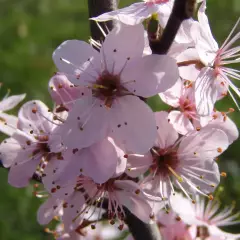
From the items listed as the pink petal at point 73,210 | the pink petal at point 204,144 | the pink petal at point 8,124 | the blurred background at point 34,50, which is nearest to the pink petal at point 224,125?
the pink petal at point 204,144

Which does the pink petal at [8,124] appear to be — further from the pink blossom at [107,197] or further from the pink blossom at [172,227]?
the pink blossom at [172,227]

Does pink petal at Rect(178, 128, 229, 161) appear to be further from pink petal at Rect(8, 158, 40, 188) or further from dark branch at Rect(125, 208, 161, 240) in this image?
pink petal at Rect(8, 158, 40, 188)

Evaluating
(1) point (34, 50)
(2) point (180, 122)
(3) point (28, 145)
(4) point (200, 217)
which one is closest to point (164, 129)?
(2) point (180, 122)

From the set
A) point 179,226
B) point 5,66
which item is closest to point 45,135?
point 179,226

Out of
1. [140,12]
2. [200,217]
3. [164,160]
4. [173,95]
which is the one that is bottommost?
[200,217]

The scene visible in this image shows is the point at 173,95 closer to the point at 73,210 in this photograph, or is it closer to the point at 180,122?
the point at 180,122

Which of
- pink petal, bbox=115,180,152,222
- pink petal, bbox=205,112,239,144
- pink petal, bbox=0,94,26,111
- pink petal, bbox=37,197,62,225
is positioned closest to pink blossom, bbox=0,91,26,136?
pink petal, bbox=0,94,26,111

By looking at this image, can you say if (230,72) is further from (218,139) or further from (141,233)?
(141,233)
